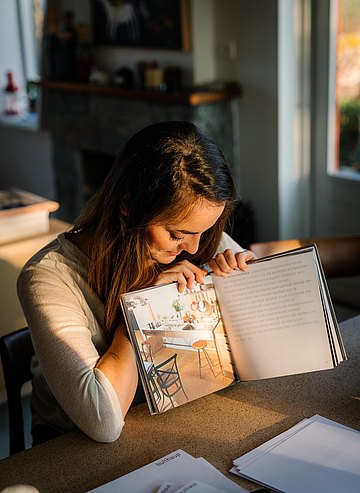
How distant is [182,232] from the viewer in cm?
129

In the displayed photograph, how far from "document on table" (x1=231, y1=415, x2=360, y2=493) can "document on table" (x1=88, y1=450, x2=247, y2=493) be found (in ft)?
0.12

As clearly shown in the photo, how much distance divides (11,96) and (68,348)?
457cm

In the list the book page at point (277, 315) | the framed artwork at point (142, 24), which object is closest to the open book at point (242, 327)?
the book page at point (277, 315)

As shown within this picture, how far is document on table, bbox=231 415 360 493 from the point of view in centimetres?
101

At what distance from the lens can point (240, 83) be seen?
11.6ft

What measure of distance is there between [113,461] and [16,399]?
1.48ft

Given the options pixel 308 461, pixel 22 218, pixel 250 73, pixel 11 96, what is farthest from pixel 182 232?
pixel 11 96

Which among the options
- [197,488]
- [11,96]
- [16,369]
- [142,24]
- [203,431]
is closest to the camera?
[197,488]

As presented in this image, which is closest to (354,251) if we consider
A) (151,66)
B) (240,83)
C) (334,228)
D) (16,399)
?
(16,399)

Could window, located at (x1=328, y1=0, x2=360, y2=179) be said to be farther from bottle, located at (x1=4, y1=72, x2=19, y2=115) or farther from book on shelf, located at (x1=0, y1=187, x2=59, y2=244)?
bottle, located at (x1=4, y1=72, x2=19, y2=115)

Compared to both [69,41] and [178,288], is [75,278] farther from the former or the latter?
[69,41]

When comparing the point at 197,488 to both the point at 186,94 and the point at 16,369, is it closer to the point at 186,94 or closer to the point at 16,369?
the point at 16,369

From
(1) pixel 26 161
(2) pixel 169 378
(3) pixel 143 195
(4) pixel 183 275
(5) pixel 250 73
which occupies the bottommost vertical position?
(1) pixel 26 161

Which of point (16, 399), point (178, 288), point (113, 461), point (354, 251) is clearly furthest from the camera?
point (354, 251)
